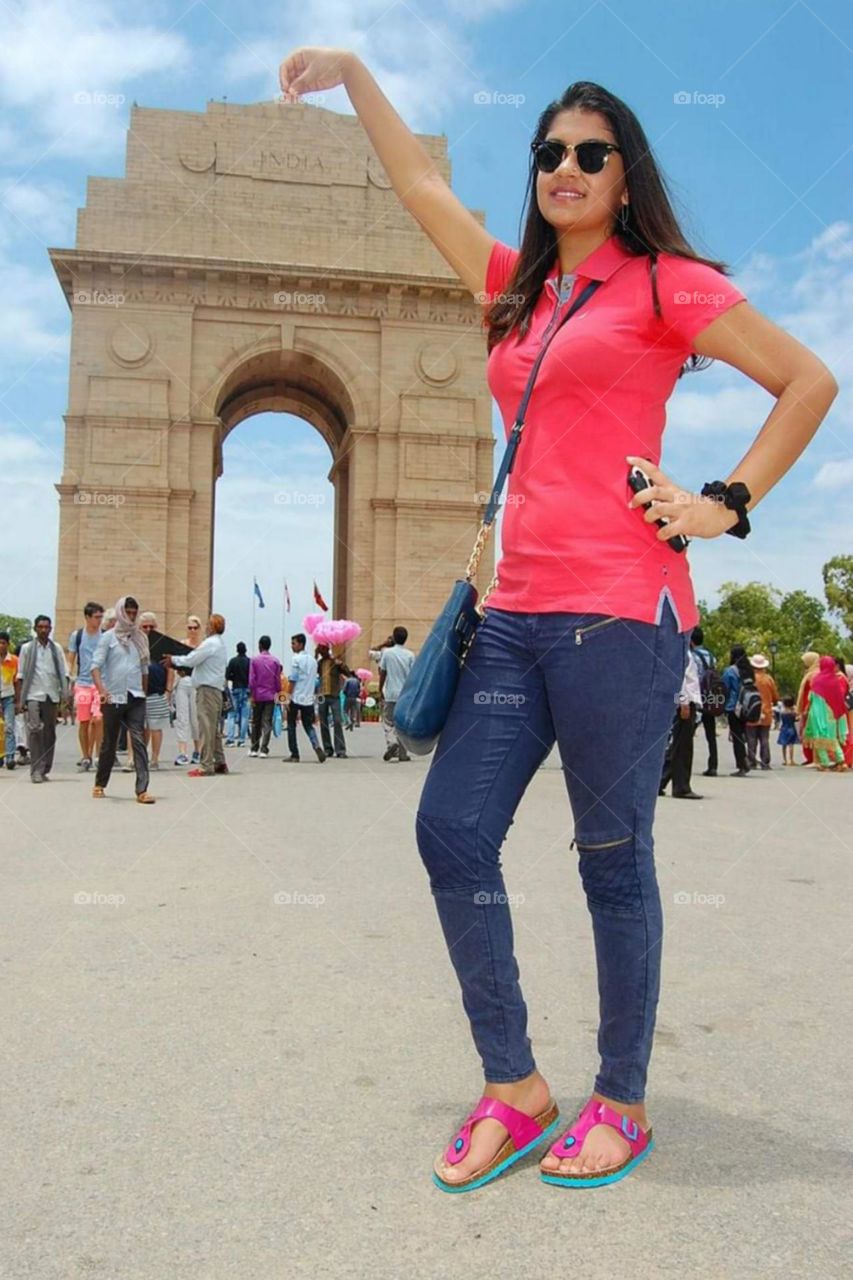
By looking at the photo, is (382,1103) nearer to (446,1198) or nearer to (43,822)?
(446,1198)

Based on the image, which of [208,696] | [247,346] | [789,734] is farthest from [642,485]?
[247,346]

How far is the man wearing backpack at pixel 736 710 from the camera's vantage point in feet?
49.3

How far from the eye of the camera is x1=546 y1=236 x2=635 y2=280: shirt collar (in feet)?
8.54

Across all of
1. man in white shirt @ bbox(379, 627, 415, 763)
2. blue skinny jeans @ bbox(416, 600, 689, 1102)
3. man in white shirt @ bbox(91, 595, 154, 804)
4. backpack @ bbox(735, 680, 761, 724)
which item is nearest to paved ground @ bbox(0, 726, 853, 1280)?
blue skinny jeans @ bbox(416, 600, 689, 1102)

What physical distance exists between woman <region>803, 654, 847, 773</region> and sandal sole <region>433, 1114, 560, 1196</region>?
1427cm

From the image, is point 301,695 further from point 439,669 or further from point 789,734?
point 439,669

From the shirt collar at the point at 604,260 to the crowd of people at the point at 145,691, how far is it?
6.79 meters

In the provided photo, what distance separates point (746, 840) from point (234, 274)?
2711 cm

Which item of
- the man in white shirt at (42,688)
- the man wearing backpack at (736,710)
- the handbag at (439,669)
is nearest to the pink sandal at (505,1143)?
the handbag at (439,669)

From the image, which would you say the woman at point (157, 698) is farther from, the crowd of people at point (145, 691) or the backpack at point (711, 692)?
the backpack at point (711, 692)

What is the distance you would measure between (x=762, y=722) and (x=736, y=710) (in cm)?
39

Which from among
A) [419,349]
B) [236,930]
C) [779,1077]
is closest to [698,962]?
[779,1077]

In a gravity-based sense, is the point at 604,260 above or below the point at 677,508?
above

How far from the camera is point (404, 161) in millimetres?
2967
